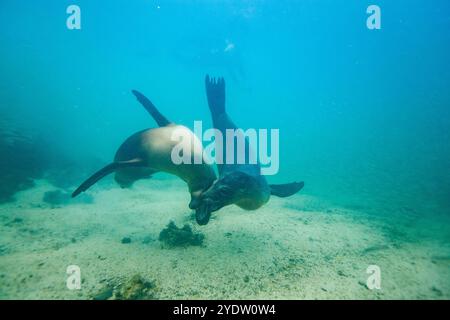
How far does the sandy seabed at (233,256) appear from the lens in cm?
310

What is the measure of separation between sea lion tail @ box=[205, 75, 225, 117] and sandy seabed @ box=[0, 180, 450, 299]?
99.3 inches

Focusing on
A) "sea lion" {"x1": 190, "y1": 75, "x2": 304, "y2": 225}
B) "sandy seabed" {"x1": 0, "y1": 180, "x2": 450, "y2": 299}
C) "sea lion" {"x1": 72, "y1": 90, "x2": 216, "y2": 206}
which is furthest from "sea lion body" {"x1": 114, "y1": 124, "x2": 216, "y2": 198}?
"sandy seabed" {"x1": 0, "y1": 180, "x2": 450, "y2": 299}

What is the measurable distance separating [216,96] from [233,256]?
389 centimetres

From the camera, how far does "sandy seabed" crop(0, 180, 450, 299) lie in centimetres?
310

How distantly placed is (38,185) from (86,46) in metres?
69.5

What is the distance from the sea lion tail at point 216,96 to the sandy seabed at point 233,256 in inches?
99.3

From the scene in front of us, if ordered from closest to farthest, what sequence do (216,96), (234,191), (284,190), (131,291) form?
1. (131,291)
2. (234,191)
3. (284,190)
4. (216,96)

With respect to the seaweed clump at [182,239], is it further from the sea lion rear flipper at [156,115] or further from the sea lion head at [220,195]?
the sea lion rear flipper at [156,115]

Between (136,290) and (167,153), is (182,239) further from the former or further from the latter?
(167,153)

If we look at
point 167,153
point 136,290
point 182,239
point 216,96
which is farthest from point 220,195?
point 216,96

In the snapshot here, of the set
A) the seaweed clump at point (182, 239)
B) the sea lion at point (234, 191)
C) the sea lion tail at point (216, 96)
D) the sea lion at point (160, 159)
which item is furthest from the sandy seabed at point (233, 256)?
the sea lion tail at point (216, 96)

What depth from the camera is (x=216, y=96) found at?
630 cm

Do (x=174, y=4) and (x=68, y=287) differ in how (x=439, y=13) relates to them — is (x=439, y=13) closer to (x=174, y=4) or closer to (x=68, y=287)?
(x=174, y=4)
